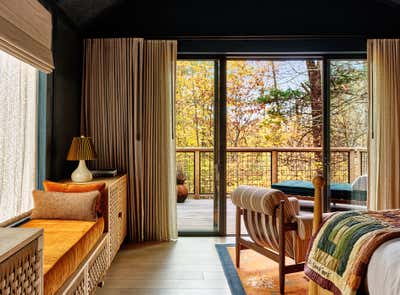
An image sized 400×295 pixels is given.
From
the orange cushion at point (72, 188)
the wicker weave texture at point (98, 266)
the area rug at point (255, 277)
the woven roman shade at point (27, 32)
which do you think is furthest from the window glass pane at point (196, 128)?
the woven roman shade at point (27, 32)

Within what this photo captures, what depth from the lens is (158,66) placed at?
12.9 feet

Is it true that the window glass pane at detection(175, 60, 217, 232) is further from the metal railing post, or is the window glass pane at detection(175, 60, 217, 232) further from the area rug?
the area rug

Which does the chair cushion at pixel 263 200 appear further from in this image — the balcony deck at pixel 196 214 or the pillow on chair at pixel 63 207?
the balcony deck at pixel 196 214

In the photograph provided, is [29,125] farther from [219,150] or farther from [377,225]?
[377,225]

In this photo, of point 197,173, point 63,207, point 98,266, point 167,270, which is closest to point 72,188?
point 63,207

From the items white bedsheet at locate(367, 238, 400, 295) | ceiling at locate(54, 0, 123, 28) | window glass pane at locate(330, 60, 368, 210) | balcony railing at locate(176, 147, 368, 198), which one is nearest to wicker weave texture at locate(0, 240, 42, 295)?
white bedsheet at locate(367, 238, 400, 295)

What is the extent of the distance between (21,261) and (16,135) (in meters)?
1.58

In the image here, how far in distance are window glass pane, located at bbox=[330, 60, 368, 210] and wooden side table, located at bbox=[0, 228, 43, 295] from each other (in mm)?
3495

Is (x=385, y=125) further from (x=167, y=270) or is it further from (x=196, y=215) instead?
(x=167, y=270)

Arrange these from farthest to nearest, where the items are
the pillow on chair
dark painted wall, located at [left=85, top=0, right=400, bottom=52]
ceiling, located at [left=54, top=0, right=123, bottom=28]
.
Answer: dark painted wall, located at [left=85, top=0, right=400, bottom=52], ceiling, located at [left=54, top=0, right=123, bottom=28], the pillow on chair

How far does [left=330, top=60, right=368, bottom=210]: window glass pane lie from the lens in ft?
13.4

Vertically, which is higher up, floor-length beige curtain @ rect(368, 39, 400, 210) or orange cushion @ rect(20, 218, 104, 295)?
floor-length beige curtain @ rect(368, 39, 400, 210)

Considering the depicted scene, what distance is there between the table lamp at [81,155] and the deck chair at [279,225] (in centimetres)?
144

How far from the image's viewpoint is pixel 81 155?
10.4 ft
